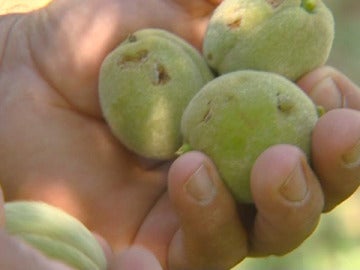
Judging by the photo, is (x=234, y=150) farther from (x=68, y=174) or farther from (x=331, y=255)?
(x=331, y=255)

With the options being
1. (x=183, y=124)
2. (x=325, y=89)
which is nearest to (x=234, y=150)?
(x=183, y=124)

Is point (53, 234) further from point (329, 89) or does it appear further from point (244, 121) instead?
point (329, 89)

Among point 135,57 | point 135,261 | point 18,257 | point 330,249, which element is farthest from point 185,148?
point 330,249

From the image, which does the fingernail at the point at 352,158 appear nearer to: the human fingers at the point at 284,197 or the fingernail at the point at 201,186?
the human fingers at the point at 284,197

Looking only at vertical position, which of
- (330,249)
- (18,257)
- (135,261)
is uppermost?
(18,257)

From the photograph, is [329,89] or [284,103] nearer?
[284,103]

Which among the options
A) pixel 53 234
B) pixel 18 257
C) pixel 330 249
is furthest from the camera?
pixel 330 249
